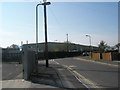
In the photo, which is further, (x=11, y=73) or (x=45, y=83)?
(x=11, y=73)

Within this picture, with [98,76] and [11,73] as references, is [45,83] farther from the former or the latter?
[11,73]

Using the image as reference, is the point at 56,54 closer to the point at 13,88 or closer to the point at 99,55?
the point at 99,55

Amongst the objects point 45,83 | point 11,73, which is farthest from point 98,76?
point 11,73

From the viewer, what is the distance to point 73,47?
597ft

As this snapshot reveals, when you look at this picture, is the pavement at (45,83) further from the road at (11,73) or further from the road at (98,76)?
the road at (11,73)

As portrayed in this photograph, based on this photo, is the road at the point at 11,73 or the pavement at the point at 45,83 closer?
the pavement at the point at 45,83

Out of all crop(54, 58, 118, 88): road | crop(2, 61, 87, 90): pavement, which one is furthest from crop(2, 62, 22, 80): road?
crop(54, 58, 118, 88): road

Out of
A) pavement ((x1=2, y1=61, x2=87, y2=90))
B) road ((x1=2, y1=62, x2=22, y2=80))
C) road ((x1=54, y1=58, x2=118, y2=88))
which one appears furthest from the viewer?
road ((x1=2, y1=62, x2=22, y2=80))

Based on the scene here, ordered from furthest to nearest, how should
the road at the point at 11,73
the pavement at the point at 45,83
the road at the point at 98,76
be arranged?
the road at the point at 11,73 < the road at the point at 98,76 < the pavement at the point at 45,83

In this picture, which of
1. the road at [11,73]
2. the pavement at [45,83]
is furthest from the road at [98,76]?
the road at [11,73]

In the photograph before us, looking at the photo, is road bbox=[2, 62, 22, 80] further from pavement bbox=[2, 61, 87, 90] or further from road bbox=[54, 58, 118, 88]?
road bbox=[54, 58, 118, 88]

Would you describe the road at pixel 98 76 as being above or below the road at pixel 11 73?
above

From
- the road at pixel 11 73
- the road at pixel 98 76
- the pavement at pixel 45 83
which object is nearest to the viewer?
the pavement at pixel 45 83

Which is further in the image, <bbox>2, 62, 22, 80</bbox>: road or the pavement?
<bbox>2, 62, 22, 80</bbox>: road
